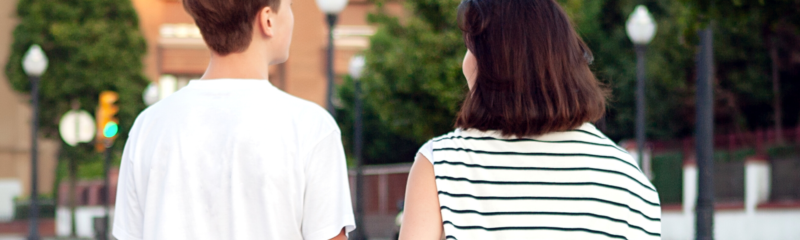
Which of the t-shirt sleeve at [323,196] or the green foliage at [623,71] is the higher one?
the green foliage at [623,71]

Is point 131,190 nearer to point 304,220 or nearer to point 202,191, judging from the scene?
point 202,191

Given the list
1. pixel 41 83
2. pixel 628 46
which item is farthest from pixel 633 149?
pixel 41 83

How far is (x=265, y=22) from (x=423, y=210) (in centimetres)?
66

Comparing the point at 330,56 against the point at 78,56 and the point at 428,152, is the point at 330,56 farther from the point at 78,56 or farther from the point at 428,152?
the point at 78,56

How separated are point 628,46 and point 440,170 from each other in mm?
25858

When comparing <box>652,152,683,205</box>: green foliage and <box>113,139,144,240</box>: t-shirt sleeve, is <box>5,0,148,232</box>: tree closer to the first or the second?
<box>652,152,683,205</box>: green foliage

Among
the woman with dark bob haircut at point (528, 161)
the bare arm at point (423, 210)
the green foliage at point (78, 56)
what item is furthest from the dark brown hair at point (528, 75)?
the green foliage at point (78, 56)

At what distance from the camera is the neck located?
2350mm

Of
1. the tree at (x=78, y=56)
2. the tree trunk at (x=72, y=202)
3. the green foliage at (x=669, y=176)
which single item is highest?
the tree at (x=78, y=56)

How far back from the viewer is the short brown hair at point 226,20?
2279 mm

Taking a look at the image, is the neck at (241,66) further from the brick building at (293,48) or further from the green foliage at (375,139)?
the brick building at (293,48)

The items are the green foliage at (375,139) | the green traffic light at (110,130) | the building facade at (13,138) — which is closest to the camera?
the green traffic light at (110,130)

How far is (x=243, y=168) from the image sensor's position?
2.27m

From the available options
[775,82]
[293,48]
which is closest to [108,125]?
[293,48]
